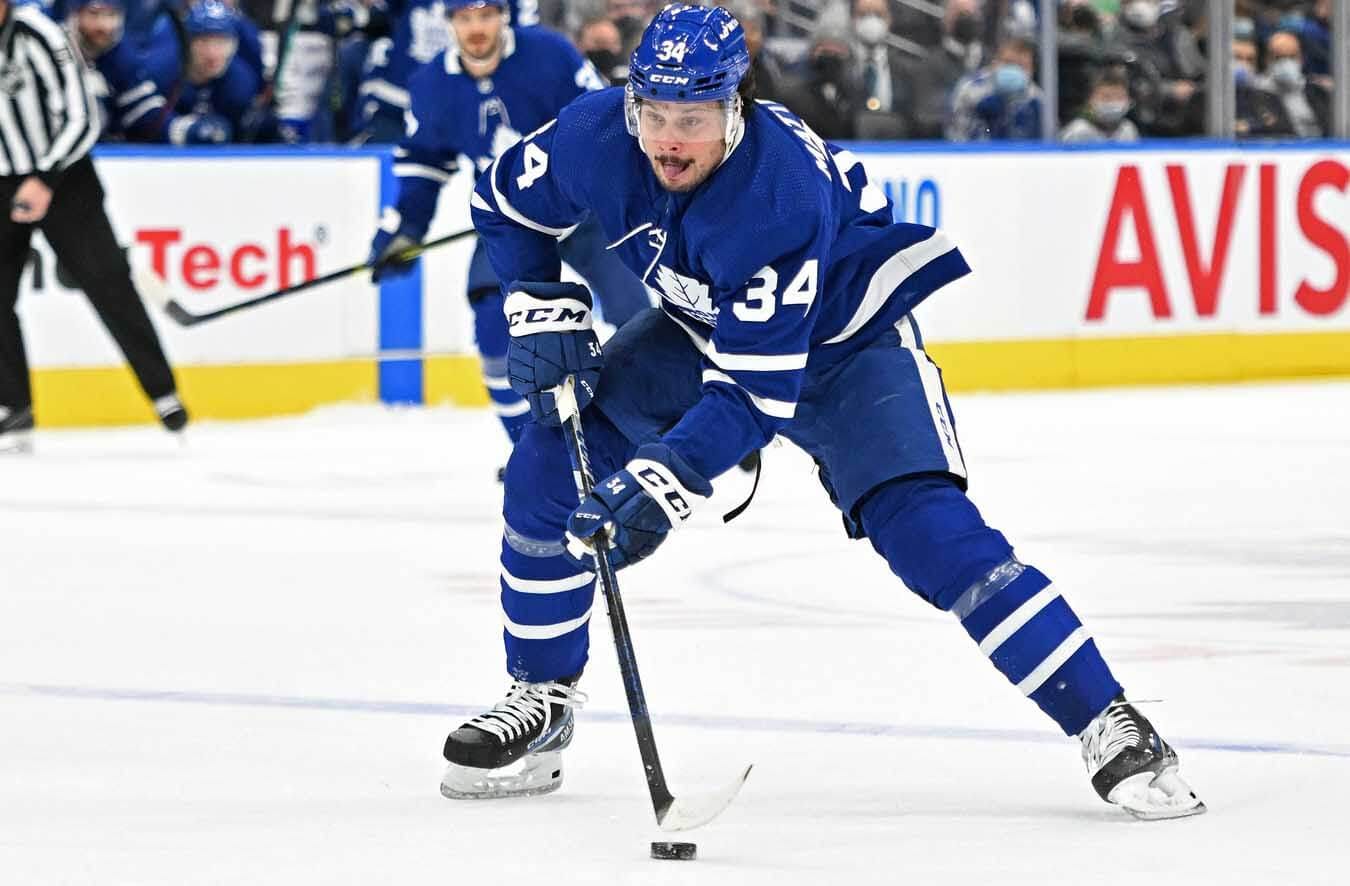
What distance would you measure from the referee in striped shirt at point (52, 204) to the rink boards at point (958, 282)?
233mm

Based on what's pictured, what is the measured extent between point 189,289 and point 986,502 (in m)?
2.90

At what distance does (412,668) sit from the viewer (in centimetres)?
380

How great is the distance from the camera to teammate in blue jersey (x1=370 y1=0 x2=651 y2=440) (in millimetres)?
6020

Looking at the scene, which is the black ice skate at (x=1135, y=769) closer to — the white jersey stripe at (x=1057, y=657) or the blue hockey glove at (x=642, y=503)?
the white jersey stripe at (x=1057, y=657)

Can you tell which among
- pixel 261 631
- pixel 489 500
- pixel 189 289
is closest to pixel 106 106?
pixel 189 289

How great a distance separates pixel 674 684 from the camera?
12.0 feet

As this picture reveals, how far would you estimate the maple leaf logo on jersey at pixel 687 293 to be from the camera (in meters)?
2.89

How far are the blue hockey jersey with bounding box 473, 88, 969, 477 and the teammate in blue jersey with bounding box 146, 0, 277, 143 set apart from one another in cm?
486

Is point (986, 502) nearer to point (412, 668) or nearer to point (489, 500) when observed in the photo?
point (489, 500)

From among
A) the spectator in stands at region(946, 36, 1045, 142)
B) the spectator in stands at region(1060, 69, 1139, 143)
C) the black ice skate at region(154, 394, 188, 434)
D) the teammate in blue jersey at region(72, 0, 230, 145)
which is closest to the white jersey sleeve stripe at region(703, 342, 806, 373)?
the black ice skate at region(154, 394, 188, 434)

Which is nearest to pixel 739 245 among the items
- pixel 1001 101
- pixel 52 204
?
pixel 52 204

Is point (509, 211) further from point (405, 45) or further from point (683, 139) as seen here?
point (405, 45)

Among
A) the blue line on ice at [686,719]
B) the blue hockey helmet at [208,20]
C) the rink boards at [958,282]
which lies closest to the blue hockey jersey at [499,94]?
the rink boards at [958,282]

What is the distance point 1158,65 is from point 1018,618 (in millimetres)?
6752
